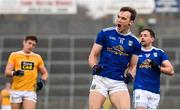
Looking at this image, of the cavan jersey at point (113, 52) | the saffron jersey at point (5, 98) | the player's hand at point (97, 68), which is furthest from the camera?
the saffron jersey at point (5, 98)

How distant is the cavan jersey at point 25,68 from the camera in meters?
12.6

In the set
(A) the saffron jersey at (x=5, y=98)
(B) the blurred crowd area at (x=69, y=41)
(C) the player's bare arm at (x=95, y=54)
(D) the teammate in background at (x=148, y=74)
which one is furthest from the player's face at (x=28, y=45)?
(B) the blurred crowd area at (x=69, y=41)

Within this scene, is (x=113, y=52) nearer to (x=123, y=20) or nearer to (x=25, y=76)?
(x=123, y=20)

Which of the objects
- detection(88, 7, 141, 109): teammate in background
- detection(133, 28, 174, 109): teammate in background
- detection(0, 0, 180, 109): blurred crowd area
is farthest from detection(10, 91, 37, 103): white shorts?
detection(0, 0, 180, 109): blurred crowd area

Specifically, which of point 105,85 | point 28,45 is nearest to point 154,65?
point 105,85

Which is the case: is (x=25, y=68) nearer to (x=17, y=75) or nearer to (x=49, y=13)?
(x=17, y=75)

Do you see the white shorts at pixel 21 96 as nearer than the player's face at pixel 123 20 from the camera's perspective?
No

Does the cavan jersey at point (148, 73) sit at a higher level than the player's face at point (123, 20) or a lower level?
lower

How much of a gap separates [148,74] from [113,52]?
1975mm

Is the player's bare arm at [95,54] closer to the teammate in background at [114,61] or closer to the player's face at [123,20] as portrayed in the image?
the teammate in background at [114,61]

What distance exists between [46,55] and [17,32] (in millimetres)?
1642

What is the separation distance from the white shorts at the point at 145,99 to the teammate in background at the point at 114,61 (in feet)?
5.36

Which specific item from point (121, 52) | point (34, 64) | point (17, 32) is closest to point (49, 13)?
point (17, 32)

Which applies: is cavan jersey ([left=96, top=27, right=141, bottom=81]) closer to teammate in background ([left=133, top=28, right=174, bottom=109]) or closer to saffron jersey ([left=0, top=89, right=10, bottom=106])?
teammate in background ([left=133, top=28, right=174, bottom=109])
